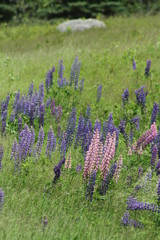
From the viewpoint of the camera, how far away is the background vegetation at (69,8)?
26016 millimetres

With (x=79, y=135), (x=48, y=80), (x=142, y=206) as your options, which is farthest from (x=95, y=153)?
(x=48, y=80)

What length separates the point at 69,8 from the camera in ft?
85.0

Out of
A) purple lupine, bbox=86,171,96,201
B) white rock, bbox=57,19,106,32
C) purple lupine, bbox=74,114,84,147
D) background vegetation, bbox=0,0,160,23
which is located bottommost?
background vegetation, bbox=0,0,160,23

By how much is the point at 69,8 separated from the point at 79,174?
21982mm

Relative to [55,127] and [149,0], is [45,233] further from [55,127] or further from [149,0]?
[149,0]

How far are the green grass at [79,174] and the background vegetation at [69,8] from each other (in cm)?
1389

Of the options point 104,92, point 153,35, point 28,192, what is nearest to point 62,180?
point 28,192

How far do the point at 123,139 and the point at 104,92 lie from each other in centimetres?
245

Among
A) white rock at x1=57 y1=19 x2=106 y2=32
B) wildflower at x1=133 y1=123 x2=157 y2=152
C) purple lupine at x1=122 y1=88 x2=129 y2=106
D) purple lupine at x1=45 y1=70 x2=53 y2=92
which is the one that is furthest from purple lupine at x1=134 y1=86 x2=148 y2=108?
white rock at x1=57 y1=19 x2=106 y2=32

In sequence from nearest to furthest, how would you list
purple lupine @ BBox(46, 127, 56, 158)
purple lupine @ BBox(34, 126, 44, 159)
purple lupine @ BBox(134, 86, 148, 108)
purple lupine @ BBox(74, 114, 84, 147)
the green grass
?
the green grass
purple lupine @ BBox(34, 126, 44, 159)
purple lupine @ BBox(46, 127, 56, 158)
purple lupine @ BBox(74, 114, 84, 147)
purple lupine @ BBox(134, 86, 148, 108)

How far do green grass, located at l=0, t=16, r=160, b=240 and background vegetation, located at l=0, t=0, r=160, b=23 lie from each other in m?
13.9

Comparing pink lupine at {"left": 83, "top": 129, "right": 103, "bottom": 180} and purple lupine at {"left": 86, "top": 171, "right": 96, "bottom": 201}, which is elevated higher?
pink lupine at {"left": 83, "top": 129, "right": 103, "bottom": 180}

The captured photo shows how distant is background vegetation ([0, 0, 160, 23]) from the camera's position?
26.0m

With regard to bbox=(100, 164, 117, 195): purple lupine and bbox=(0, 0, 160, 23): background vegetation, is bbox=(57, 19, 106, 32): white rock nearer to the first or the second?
bbox=(0, 0, 160, 23): background vegetation
